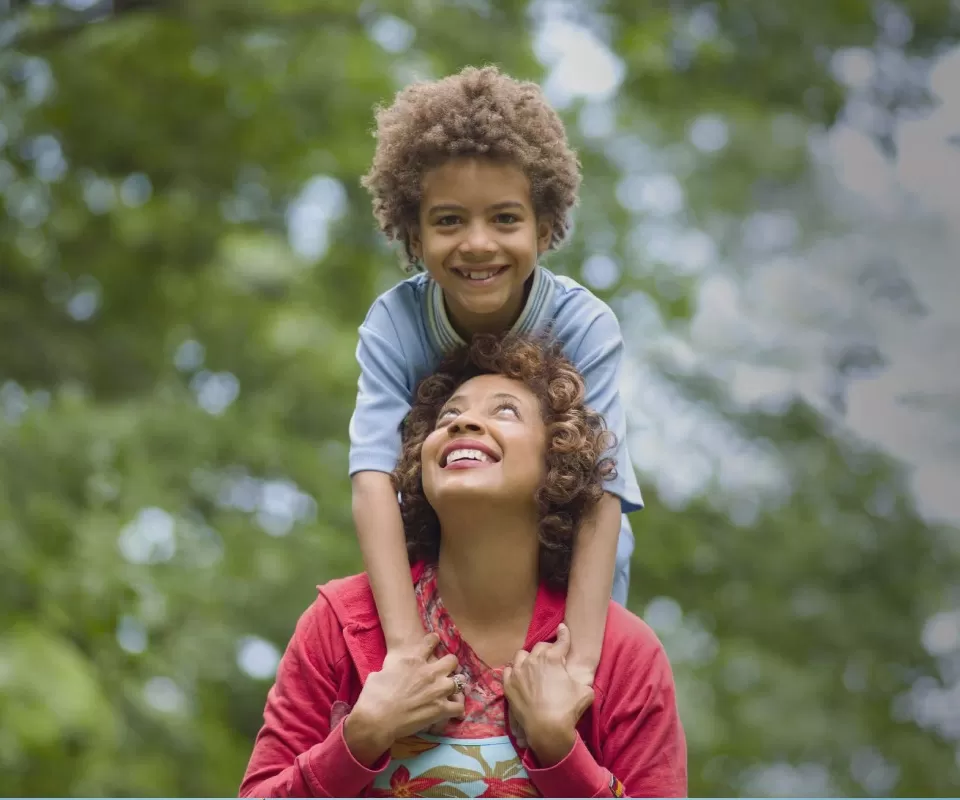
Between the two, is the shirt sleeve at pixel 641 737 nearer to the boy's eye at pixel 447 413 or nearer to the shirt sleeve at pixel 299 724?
the shirt sleeve at pixel 299 724

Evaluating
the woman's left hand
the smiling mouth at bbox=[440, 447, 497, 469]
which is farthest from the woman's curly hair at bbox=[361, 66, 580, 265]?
the woman's left hand

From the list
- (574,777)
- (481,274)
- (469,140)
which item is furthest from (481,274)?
(574,777)

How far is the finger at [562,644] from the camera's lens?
2750 mm

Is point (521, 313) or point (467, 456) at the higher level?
point (521, 313)

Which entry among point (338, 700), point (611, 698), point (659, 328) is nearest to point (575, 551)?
point (611, 698)

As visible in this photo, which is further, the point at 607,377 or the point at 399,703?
the point at 607,377

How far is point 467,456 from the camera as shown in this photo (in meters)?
2.85

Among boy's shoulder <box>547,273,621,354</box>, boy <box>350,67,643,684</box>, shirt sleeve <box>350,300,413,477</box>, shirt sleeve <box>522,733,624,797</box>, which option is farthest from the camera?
boy's shoulder <box>547,273,621,354</box>

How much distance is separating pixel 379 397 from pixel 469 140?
530 millimetres

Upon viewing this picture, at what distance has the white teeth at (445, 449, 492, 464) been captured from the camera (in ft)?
9.34

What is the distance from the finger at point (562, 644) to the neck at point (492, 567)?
0.33 feet

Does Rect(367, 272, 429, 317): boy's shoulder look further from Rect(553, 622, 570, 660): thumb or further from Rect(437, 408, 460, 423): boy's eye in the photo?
Rect(553, 622, 570, 660): thumb

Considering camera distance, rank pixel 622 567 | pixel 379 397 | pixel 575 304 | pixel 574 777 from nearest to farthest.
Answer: pixel 574 777, pixel 379 397, pixel 575 304, pixel 622 567

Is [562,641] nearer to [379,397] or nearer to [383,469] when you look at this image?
[383,469]
